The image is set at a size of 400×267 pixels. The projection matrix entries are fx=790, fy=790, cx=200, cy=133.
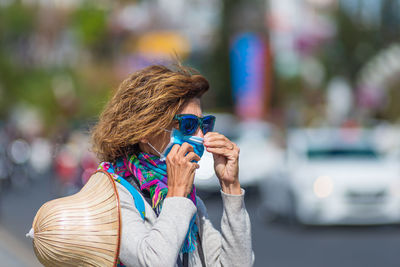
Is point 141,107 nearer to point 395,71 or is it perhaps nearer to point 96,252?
point 96,252

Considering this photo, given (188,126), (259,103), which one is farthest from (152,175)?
(259,103)

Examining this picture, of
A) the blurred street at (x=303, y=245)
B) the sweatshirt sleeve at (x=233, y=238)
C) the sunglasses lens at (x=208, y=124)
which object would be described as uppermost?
the blurred street at (x=303, y=245)

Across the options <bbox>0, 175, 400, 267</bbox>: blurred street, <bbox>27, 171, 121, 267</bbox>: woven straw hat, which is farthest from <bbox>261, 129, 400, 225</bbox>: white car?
<bbox>27, 171, 121, 267</bbox>: woven straw hat

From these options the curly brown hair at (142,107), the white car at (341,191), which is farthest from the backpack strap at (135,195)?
the white car at (341,191)

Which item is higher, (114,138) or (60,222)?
(114,138)

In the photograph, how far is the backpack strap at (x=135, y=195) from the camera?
2.57 metres

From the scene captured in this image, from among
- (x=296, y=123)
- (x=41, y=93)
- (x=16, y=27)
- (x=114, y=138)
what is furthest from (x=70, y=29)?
(x=114, y=138)

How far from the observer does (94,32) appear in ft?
193

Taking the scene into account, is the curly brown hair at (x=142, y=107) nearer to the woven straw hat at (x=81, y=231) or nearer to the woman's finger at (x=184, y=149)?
the woman's finger at (x=184, y=149)

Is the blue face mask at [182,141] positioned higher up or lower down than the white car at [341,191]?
lower down

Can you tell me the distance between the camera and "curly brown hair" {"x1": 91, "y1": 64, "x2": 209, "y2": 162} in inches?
106

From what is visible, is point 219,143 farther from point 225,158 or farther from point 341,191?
point 341,191

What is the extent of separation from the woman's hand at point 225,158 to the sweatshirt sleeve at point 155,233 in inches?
9.4

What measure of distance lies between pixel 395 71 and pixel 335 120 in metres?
4.06
